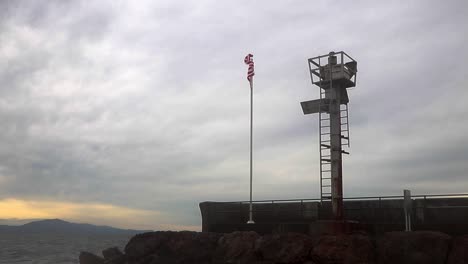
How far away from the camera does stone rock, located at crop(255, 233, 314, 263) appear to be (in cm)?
1706

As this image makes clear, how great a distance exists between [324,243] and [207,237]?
5.53m

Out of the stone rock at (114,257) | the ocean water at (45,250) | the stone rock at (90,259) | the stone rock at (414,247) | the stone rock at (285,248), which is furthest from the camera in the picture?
the ocean water at (45,250)

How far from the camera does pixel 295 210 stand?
20969 mm

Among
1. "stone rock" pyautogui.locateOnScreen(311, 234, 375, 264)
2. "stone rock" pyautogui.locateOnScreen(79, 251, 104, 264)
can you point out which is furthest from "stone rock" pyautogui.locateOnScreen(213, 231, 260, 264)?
"stone rock" pyautogui.locateOnScreen(79, 251, 104, 264)

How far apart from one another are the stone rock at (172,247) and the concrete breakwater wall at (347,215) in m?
1.84

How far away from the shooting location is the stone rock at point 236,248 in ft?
60.5

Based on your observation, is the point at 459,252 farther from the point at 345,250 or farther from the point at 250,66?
the point at 250,66

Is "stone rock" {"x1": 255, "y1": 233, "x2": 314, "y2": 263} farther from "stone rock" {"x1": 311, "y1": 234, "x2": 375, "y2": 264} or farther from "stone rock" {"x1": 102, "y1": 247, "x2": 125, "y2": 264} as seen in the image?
"stone rock" {"x1": 102, "y1": 247, "x2": 125, "y2": 264}

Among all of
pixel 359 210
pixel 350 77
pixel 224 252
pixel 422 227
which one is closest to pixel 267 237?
pixel 224 252

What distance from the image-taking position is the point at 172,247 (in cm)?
2088

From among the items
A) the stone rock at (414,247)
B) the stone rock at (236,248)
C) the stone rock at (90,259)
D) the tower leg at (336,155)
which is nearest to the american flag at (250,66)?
the tower leg at (336,155)

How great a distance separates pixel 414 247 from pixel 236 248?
6.39m

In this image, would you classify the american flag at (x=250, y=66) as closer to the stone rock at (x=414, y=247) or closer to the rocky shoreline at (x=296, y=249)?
the rocky shoreline at (x=296, y=249)

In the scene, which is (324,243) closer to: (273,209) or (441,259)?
(441,259)
